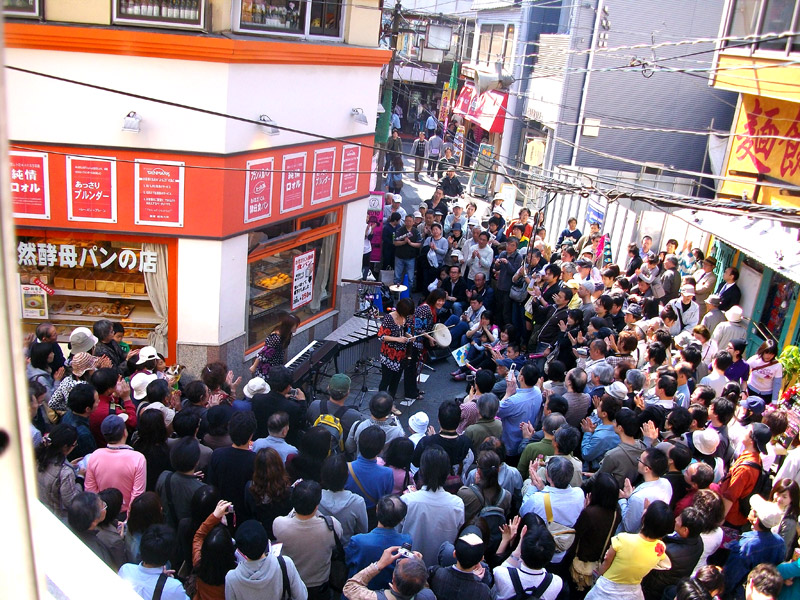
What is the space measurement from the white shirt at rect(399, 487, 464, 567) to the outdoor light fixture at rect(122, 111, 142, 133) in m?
5.74

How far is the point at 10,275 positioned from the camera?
0.78m

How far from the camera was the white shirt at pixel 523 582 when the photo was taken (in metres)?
4.64

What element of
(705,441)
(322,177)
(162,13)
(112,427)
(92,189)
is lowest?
(705,441)

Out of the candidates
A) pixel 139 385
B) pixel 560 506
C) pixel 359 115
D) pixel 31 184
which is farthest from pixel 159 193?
pixel 560 506

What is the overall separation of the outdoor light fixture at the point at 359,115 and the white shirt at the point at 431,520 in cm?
763

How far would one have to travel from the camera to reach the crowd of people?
454cm

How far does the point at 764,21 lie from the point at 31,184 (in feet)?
38.3

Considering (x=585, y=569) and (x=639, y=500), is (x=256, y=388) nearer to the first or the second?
(x=585, y=569)

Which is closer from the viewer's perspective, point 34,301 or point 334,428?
point 334,428

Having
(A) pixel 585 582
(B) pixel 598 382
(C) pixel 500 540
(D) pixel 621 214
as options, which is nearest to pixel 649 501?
(A) pixel 585 582

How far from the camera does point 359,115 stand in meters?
11.5

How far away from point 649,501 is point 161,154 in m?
6.84

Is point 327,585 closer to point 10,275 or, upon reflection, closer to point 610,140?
point 10,275

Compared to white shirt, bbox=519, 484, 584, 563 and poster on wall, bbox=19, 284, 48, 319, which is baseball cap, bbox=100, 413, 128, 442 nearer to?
white shirt, bbox=519, 484, 584, 563
